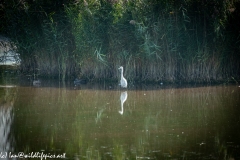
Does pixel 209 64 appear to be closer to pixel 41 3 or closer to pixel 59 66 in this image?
pixel 59 66

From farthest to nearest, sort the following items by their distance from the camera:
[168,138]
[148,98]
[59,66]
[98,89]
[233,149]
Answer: [59,66] → [98,89] → [148,98] → [168,138] → [233,149]

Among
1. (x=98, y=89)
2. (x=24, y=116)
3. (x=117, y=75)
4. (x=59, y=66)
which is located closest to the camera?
(x=24, y=116)

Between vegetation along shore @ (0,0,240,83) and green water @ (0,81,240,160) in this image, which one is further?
vegetation along shore @ (0,0,240,83)

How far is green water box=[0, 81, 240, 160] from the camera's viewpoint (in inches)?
304

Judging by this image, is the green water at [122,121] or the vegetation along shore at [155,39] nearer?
the green water at [122,121]

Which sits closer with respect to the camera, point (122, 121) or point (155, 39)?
point (122, 121)

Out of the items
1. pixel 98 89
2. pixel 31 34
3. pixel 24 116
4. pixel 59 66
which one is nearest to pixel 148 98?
pixel 98 89

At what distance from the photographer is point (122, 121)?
978 centimetres

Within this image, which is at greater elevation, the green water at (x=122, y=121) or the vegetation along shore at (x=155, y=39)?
the vegetation along shore at (x=155, y=39)

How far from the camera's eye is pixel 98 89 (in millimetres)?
13922

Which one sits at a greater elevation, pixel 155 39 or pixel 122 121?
pixel 155 39

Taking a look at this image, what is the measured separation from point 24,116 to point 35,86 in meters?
4.37

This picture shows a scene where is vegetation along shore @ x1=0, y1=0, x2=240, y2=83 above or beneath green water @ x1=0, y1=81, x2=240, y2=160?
above

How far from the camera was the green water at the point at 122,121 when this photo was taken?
7.71 m
